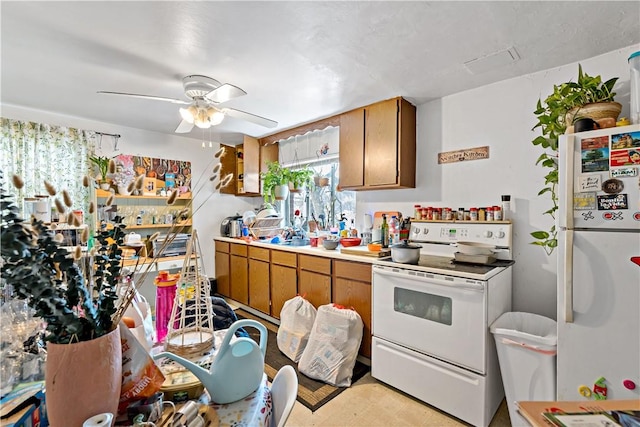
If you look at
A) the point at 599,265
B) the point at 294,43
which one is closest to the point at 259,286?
the point at 294,43

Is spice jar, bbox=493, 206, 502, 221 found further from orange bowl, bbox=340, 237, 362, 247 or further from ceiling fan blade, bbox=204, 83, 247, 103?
ceiling fan blade, bbox=204, 83, 247, 103

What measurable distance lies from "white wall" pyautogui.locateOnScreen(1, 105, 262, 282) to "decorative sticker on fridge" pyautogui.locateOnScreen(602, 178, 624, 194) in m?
2.74

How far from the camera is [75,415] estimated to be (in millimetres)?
638

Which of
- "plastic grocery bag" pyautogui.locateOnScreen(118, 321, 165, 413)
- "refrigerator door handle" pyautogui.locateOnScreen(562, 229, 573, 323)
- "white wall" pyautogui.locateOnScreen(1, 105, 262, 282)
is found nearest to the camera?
"plastic grocery bag" pyautogui.locateOnScreen(118, 321, 165, 413)

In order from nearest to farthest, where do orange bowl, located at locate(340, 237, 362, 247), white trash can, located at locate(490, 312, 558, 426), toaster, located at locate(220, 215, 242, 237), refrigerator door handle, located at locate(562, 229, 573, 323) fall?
1. refrigerator door handle, located at locate(562, 229, 573, 323)
2. white trash can, located at locate(490, 312, 558, 426)
3. orange bowl, located at locate(340, 237, 362, 247)
4. toaster, located at locate(220, 215, 242, 237)

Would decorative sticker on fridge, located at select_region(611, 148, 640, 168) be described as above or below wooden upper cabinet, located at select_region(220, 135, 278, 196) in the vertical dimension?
below

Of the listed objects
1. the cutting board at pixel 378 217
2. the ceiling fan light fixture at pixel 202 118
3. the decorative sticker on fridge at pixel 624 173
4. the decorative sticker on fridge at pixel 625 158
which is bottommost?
the cutting board at pixel 378 217

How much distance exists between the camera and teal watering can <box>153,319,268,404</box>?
2.77 feet

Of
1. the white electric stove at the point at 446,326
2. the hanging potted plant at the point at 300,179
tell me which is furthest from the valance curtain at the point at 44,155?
the white electric stove at the point at 446,326

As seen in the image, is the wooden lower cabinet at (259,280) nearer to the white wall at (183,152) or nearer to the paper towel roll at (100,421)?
the white wall at (183,152)

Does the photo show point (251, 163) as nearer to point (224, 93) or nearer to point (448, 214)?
point (224, 93)

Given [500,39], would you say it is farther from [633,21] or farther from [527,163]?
[527,163]

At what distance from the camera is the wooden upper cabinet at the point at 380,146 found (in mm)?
2496

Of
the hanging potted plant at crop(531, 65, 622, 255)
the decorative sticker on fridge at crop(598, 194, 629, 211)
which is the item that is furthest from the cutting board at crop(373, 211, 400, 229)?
the decorative sticker on fridge at crop(598, 194, 629, 211)
